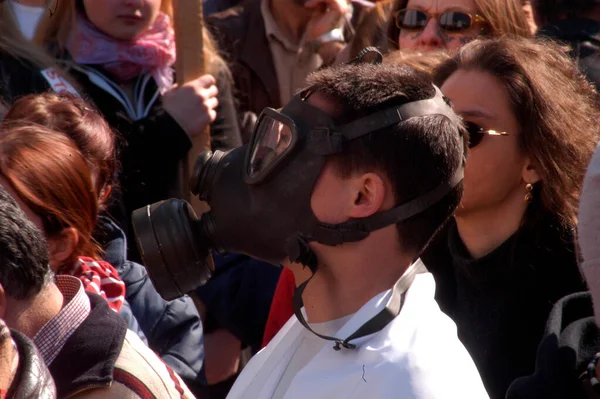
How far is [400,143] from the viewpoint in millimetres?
2293

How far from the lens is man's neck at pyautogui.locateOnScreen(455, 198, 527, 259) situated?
126 inches

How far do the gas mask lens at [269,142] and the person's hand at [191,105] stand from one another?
1.88 meters

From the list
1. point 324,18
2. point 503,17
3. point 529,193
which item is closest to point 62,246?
point 529,193

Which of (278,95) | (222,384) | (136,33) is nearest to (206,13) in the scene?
(278,95)

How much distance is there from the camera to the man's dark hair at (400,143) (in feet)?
7.52

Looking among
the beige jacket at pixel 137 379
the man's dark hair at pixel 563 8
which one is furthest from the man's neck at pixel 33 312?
the man's dark hair at pixel 563 8

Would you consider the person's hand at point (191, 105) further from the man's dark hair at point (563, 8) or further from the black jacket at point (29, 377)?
the black jacket at point (29, 377)

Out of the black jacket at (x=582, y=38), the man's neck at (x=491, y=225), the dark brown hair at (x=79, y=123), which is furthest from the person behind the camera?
the black jacket at (x=582, y=38)

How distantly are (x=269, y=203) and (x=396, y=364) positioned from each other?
19.4 inches

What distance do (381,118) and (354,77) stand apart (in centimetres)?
14

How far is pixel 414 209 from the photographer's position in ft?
7.59

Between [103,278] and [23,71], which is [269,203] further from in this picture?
[23,71]

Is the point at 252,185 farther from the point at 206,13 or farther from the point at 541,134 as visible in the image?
the point at 206,13

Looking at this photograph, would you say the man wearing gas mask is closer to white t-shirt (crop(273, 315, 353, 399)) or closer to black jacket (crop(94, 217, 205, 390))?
white t-shirt (crop(273, 315, 353, 399))
